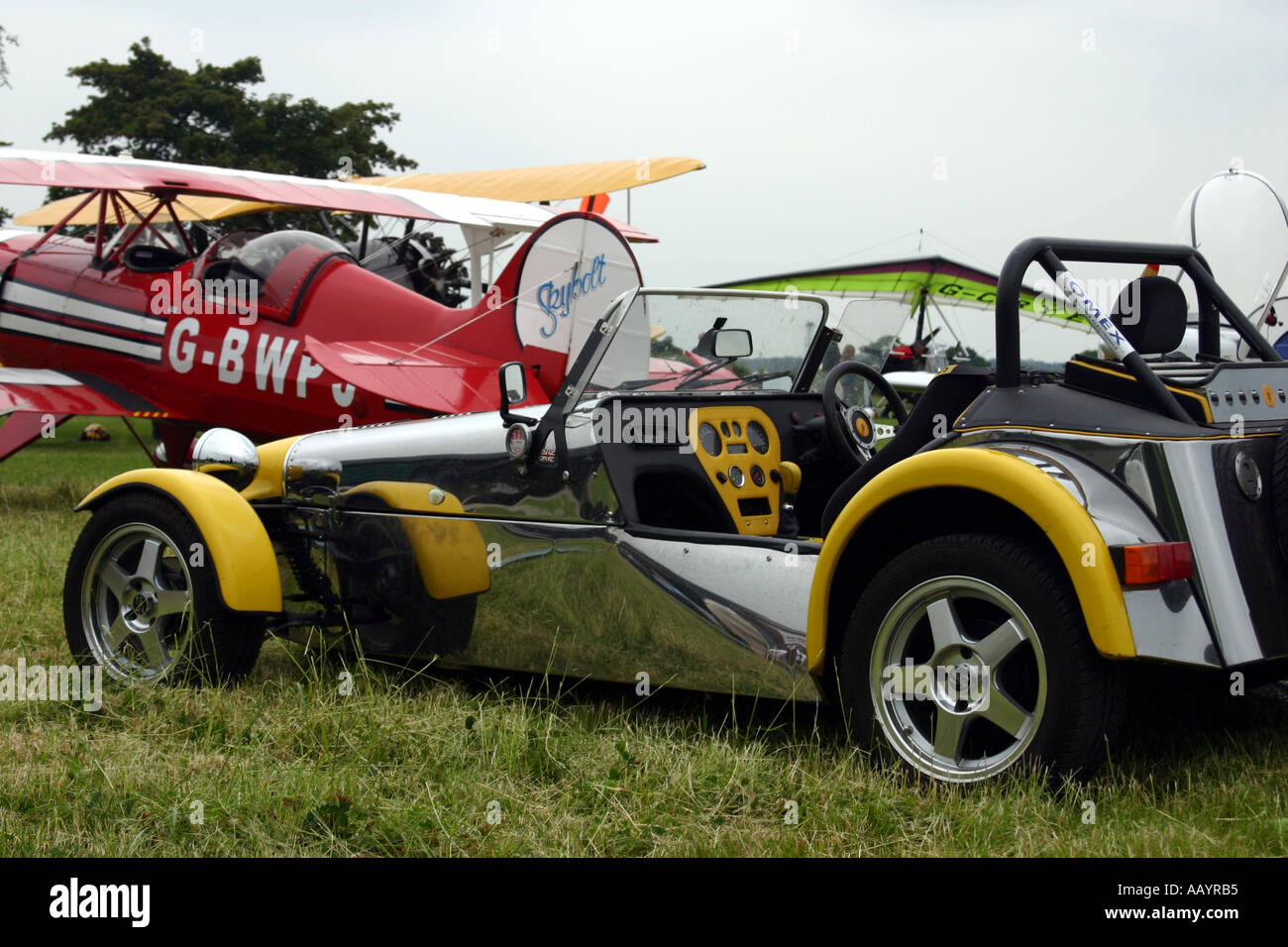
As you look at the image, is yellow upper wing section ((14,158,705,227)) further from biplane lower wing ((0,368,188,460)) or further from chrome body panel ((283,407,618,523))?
chrome body panel ((283,407,618,523))

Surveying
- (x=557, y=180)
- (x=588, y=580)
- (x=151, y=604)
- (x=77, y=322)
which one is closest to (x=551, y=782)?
(x=588, y=580)

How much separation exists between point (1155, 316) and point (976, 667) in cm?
122

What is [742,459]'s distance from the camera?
14.6ft

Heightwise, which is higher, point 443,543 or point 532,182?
point 532,182

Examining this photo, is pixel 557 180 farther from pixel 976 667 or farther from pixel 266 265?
pixel 976 667

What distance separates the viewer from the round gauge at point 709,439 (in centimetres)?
434

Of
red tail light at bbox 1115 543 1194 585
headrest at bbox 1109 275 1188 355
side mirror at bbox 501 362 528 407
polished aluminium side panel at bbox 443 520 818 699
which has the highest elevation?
headrest at bbox 1109 275 1188 355

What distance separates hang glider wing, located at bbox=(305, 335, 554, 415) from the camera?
379 inches

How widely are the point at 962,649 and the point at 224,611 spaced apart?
106 inches

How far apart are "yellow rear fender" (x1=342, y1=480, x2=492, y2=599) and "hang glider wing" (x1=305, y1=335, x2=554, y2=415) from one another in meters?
4.73

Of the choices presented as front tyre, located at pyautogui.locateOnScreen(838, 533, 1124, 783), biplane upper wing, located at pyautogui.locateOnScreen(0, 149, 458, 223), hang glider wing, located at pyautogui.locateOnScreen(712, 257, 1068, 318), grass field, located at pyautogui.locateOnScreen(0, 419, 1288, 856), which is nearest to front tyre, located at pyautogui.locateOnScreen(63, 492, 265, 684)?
grass field, located at pyautogui.locateOnScreen(0, 419, 1288, 856)

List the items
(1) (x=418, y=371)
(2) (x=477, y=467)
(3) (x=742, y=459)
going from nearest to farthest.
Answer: (2) (x=477, y=467) < (3) (x=742, y=459) < (1) (x=418, y=371)

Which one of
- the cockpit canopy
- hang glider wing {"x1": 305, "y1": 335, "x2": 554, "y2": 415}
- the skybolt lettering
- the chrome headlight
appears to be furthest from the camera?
the cockpit canopy
